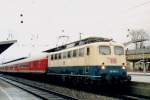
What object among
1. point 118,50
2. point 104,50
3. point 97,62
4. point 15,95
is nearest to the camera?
point 97,62

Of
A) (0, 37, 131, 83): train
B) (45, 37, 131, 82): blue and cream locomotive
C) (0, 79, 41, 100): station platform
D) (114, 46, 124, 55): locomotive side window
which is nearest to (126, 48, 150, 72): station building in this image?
(0, 37, 131, 83): train

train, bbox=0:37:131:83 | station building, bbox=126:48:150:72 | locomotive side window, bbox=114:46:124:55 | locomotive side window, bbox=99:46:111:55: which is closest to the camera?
train, bbox=0:37:131:83

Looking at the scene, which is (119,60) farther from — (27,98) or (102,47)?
(27,98)

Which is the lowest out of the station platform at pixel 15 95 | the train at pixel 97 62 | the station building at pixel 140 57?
the station platform at pixel 15 95

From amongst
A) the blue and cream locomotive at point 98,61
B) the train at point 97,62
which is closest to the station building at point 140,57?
the train at point 97,62

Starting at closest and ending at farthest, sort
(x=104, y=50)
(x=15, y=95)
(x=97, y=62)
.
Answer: (x=97, y=62)
(x=15, y=95)
(x=104, y=50)

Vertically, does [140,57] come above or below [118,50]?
above

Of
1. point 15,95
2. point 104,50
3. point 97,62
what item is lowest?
point 15,95

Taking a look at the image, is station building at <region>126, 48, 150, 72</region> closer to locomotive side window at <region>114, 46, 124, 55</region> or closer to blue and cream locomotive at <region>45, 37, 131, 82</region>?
blue and cream locomotive at <region>45, 37, 131, 82</region>

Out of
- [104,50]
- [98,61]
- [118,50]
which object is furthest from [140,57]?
[98,61]

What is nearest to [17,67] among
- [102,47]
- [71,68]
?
[71,68]

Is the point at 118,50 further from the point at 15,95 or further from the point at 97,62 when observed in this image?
the point at 15,95

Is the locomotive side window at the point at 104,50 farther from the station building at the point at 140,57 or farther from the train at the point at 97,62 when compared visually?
the station building at the point at 140,57

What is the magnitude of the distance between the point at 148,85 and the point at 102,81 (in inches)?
112
